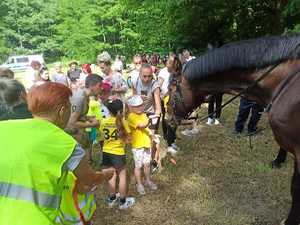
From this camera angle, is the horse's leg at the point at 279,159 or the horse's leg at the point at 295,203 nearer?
the horse's leg at the point at 295,203

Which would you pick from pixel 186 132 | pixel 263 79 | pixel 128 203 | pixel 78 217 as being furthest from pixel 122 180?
pixel 186 132

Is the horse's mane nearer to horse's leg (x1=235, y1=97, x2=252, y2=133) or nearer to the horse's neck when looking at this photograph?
the horse's neck

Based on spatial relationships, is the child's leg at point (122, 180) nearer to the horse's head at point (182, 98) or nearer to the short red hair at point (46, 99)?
the horse's head at point (182, 98)

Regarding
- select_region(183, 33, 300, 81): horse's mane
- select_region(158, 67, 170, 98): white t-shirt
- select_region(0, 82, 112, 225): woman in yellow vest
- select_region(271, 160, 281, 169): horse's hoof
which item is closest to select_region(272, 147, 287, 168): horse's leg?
select_region(271, 160, 281, 169): horse's hoof

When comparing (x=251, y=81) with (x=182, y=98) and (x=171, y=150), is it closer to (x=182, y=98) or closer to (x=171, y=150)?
(x=182, y=98)

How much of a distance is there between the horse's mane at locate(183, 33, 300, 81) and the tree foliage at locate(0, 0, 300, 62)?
3053mm

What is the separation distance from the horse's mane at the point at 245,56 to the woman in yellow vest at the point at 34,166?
7.11ft

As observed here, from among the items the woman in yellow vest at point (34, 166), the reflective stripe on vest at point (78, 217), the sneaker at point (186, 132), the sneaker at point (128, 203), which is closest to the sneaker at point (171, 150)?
the sneaker at point (186, 132)

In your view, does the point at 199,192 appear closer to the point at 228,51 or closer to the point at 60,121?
the point at 228,51

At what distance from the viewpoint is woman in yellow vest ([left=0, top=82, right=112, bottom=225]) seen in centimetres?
180

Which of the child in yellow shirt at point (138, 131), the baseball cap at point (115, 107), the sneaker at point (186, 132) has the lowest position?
the sneaker at point (186, 132)

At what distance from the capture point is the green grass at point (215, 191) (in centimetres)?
429

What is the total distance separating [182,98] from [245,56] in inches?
38.9

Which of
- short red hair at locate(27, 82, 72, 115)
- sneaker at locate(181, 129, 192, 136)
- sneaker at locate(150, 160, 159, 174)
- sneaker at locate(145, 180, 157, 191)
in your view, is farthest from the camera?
sneaker at locate(181, 129, 192, 136)
